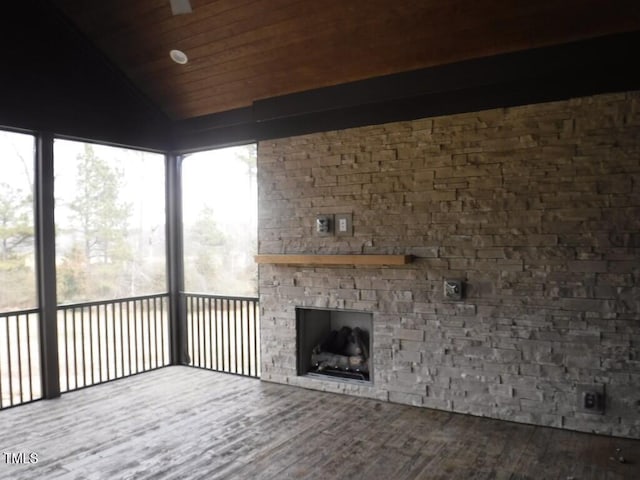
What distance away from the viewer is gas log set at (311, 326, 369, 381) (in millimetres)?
4359

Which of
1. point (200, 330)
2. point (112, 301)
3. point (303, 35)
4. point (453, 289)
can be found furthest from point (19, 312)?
point (453, 289)

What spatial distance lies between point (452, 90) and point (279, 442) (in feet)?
9.84

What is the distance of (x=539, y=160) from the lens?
3428mm

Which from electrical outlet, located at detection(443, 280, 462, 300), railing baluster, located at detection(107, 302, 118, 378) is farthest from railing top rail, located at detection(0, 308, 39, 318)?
electrical outlet, located at detection(443, 280, 462, 300)

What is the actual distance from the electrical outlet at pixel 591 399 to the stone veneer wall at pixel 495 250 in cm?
4

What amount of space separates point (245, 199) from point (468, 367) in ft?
9.16

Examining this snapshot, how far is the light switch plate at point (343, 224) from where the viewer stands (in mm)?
4203

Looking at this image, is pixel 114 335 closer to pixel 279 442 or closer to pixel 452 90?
pixel 279 442

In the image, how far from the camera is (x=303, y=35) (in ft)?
12.2

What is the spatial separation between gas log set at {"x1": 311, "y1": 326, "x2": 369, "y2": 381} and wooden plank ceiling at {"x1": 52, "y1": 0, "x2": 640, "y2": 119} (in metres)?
2.42

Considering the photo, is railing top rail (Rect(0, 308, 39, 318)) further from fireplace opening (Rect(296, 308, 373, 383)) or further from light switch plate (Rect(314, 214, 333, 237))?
light switch plate (Rect(314, 214, 333, 237))

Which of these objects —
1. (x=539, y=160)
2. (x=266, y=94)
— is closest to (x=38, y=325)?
(x=266, y=94)

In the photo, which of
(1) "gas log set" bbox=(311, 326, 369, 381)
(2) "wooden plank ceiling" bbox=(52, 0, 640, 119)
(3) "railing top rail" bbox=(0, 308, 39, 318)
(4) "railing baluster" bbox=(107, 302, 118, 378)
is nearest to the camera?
(2) "wooden plank ceiling" bbox=(52, 0, 640, 119)

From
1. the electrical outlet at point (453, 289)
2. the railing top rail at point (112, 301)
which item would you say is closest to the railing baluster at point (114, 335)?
the railing top rail at point (112, 301)
